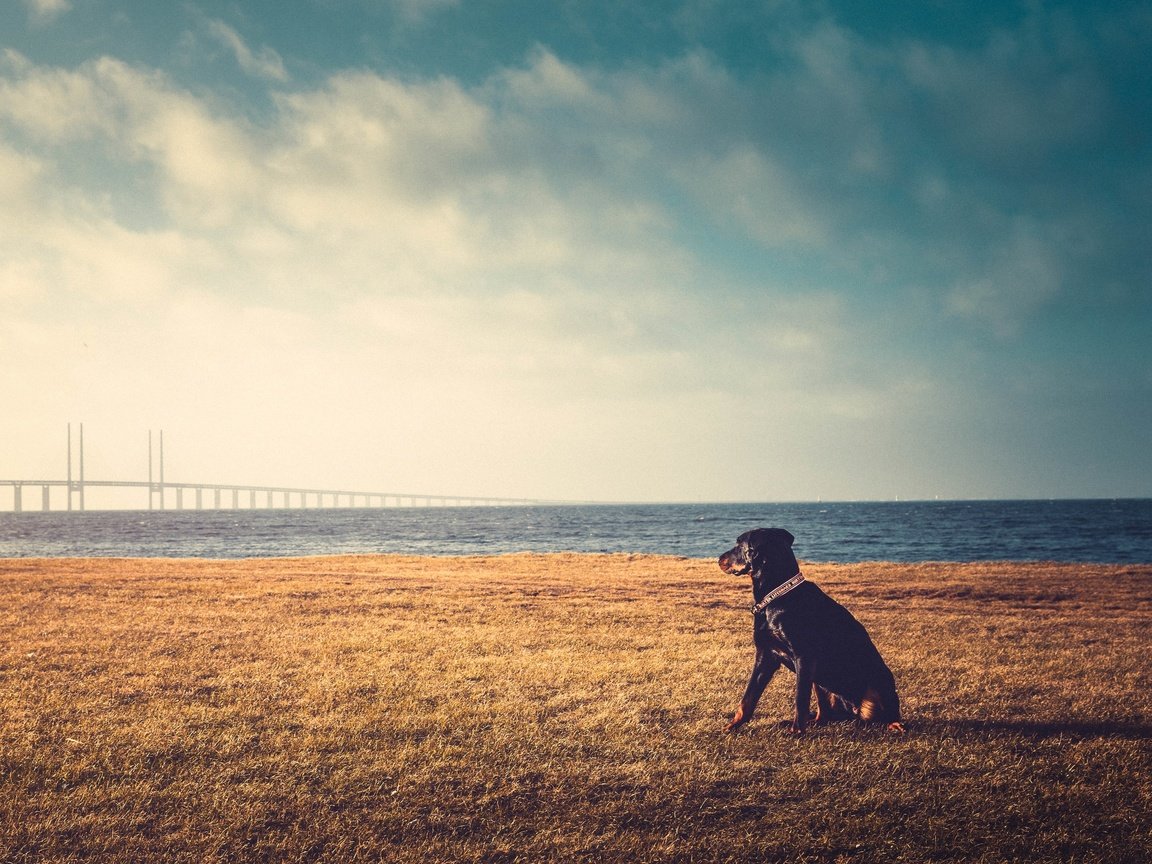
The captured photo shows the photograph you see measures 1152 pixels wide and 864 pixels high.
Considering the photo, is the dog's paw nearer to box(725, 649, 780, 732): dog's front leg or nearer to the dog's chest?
Answer: box(725, 649, 780, 732): dog's front leg

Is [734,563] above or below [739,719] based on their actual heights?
above

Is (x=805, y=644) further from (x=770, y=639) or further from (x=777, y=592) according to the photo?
(x=777, y=592)

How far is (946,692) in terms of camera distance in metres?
8.73

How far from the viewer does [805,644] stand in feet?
21.2

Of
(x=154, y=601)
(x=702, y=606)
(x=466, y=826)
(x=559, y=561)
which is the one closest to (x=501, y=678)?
(x=466, y=826)

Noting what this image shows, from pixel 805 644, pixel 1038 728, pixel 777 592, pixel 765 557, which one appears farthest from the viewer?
pixel 1038 728

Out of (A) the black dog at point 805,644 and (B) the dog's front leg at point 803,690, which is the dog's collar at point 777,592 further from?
(B) the dog's front leg at point 803,690

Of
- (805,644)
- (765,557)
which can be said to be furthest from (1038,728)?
(765,557)

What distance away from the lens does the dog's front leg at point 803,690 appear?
21.1 feet

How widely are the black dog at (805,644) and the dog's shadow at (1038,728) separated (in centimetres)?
71

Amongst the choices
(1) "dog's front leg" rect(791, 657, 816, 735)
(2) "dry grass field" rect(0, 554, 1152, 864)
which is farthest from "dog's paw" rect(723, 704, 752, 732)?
(1) "dog's front leg" rect(791, 657, 816, 735)

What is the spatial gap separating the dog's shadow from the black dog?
2.32 ft

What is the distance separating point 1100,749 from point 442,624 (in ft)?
35.2

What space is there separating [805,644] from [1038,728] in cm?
297
